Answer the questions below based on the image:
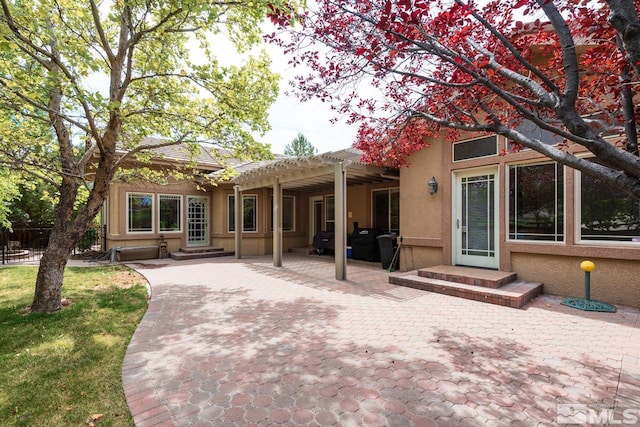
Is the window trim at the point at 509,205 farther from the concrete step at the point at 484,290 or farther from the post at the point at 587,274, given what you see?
the concrete step at the point at 484,290

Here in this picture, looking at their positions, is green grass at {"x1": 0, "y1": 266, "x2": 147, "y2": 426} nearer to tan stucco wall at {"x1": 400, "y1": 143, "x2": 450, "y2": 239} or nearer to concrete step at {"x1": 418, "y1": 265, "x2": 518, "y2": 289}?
concrete step at {"x1": 418, "y1": 265, "x2": 518, "y2": 289}

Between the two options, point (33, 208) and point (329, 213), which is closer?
point (329, 213)

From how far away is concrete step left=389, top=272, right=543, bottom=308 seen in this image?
541 centimetres

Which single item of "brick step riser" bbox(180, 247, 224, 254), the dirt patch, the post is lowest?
the dirt patch

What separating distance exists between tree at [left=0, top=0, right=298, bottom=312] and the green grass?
74 centimetres

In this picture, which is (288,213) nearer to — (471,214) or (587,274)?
(471,214)

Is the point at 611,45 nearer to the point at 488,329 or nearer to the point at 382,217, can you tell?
the point at 488,329

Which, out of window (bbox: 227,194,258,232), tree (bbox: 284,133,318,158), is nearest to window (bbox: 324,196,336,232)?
window (bbox: 227,194,258,232)

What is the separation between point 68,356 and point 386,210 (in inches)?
376

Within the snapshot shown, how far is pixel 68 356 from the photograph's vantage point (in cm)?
357

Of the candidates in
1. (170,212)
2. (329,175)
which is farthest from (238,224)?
(329,175)

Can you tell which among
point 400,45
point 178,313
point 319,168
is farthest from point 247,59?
point 178,313

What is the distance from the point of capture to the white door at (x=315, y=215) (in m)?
14.4

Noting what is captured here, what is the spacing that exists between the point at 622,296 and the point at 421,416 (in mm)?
5547
